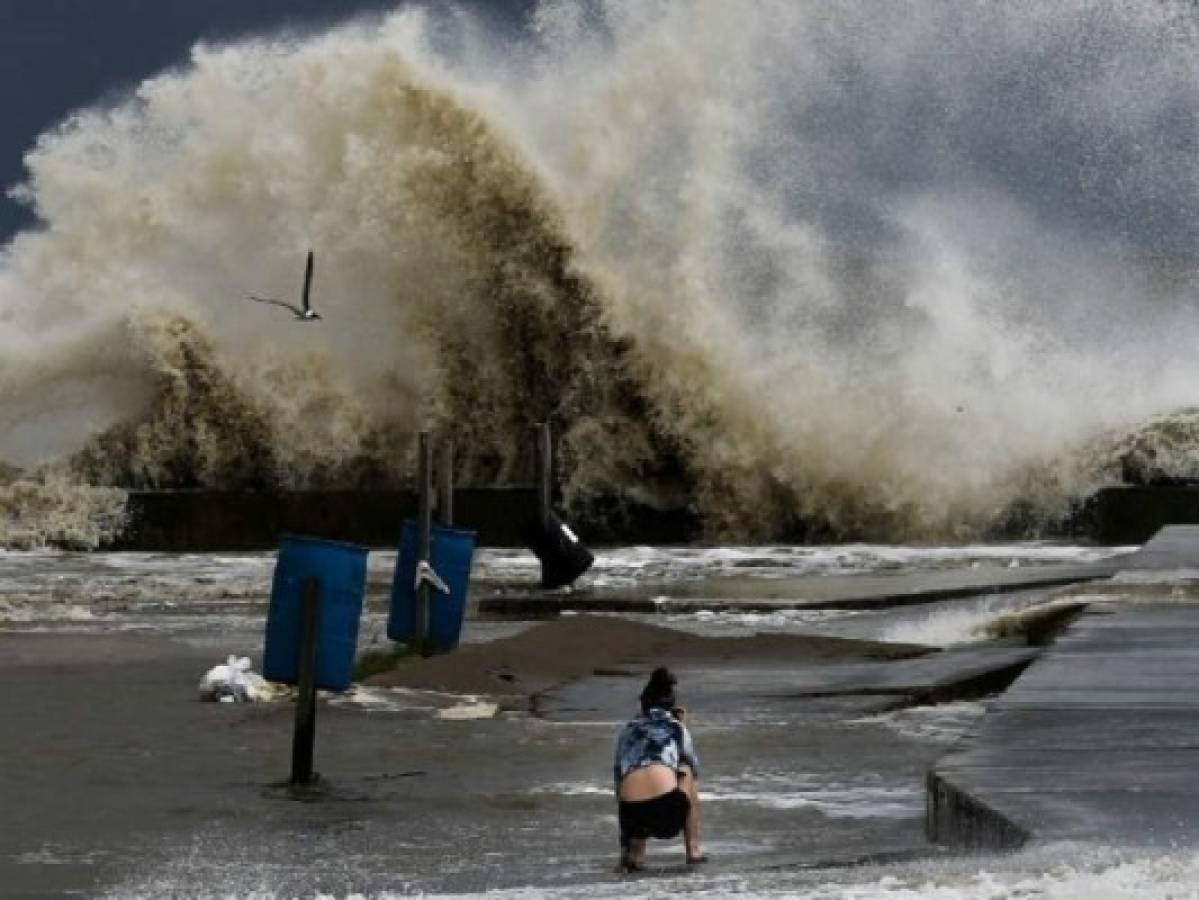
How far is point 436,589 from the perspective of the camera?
1636 cm

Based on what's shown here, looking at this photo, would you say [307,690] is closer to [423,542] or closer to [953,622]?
[423,542]

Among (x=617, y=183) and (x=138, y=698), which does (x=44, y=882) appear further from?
(x=617, y=183)

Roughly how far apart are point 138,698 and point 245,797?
158 inches

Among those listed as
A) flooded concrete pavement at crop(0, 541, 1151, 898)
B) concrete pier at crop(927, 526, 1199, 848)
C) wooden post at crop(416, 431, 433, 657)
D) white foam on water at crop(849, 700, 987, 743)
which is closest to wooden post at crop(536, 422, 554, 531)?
flooded concrete pavement at crop(0, 541, 1151, 898)

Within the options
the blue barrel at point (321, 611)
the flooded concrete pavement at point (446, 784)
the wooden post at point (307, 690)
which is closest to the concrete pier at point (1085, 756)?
the flooded concrete pavement at point (446, 784)

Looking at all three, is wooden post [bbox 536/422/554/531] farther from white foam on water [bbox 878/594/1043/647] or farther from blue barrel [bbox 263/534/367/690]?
blue barrel [bbox 263/534/367/690]

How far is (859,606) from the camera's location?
66.7 ft

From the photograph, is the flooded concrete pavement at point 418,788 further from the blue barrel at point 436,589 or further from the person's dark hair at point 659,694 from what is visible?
the blue barrel at point 436,589

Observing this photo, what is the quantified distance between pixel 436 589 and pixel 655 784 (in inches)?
313

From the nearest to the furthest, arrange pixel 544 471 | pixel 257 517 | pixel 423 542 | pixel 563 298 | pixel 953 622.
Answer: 1. pixel 423 542
2. pixel 953 622
3. pixel 544 471
4. pixel 257 517
5. pixel 563 298

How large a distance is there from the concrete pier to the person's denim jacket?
0.81 meters

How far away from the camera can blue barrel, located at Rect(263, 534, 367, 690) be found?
12203mm

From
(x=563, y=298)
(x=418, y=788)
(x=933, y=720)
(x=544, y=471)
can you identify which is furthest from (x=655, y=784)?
(x=563, y=298)

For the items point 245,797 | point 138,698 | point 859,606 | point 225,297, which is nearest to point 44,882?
point 245,797
